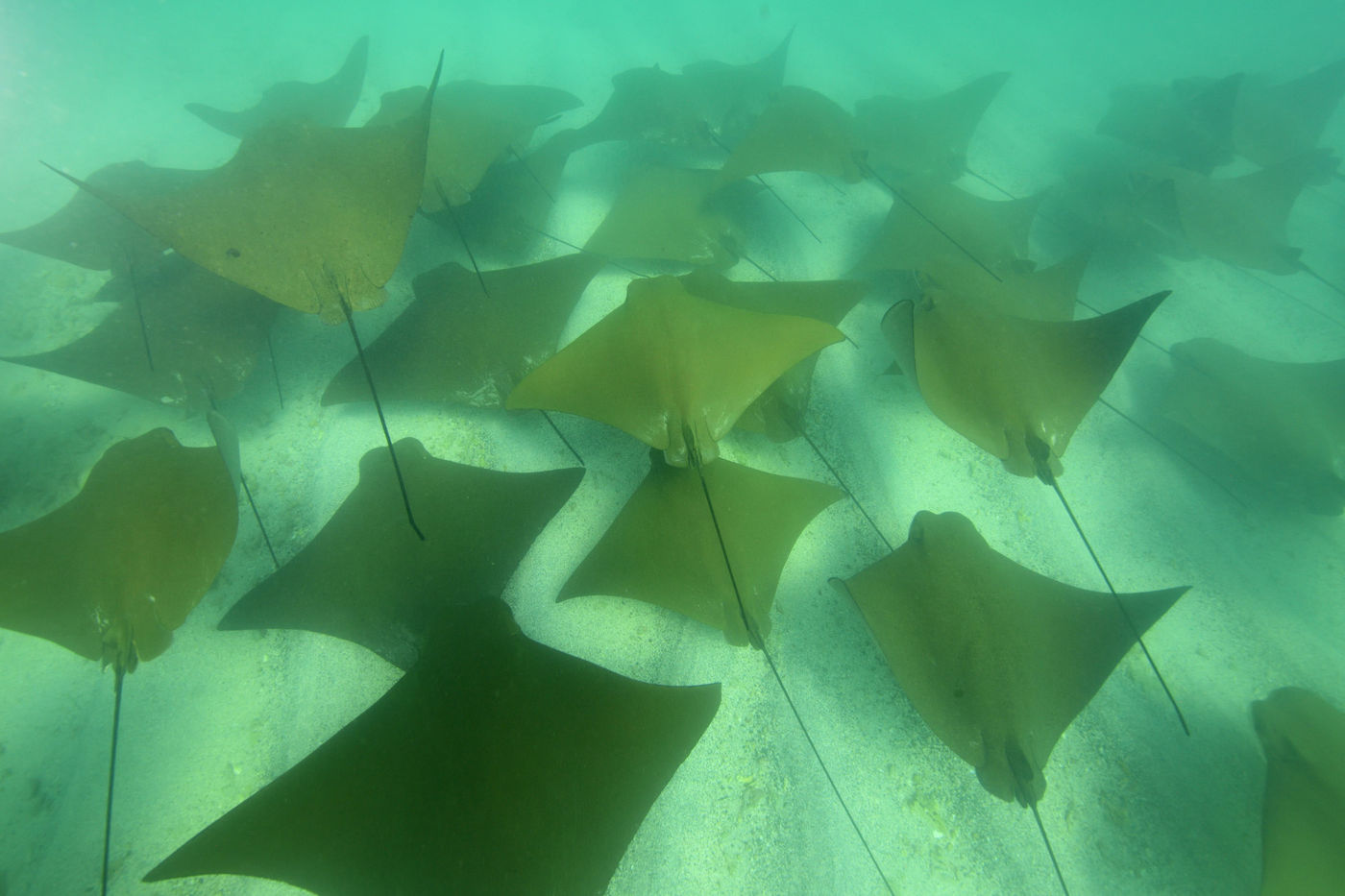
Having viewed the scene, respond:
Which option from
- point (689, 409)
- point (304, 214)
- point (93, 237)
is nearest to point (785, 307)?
point (689, 409)

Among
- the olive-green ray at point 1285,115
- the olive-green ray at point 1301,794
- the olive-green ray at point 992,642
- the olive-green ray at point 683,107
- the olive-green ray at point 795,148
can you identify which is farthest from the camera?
the olive-green ray at point 1285,115

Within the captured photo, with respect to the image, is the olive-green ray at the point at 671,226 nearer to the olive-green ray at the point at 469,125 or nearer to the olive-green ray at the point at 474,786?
the olive-green ray at the point at 469,125

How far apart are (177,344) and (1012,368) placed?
4.97m

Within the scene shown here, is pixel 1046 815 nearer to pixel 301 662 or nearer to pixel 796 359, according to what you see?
pixel 796 359

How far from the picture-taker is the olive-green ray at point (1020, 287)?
3762 millimetres

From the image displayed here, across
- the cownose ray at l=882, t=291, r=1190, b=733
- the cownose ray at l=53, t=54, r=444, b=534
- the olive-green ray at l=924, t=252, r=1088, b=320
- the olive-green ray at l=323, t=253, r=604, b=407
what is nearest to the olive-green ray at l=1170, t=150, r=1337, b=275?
the olive-green ray at l=924, t=252, r=1088, b=320

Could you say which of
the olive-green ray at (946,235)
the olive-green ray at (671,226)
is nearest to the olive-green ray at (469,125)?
the olive-green ray at (671,226)

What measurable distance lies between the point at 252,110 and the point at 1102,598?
8.70 m

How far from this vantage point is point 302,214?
9.43ft

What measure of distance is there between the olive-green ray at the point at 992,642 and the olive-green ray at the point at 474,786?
1069 millimetres

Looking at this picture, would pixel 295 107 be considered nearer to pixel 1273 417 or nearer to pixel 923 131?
pixel 923 131

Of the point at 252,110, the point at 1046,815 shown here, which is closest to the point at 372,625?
the point at 1046,815

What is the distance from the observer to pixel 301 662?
2.85 metres

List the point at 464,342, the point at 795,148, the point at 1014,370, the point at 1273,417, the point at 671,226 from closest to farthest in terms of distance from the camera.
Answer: the point at 1014,370, the point at 464,342, the point at 1273,417, the point at 671,226, the point at 795,148
